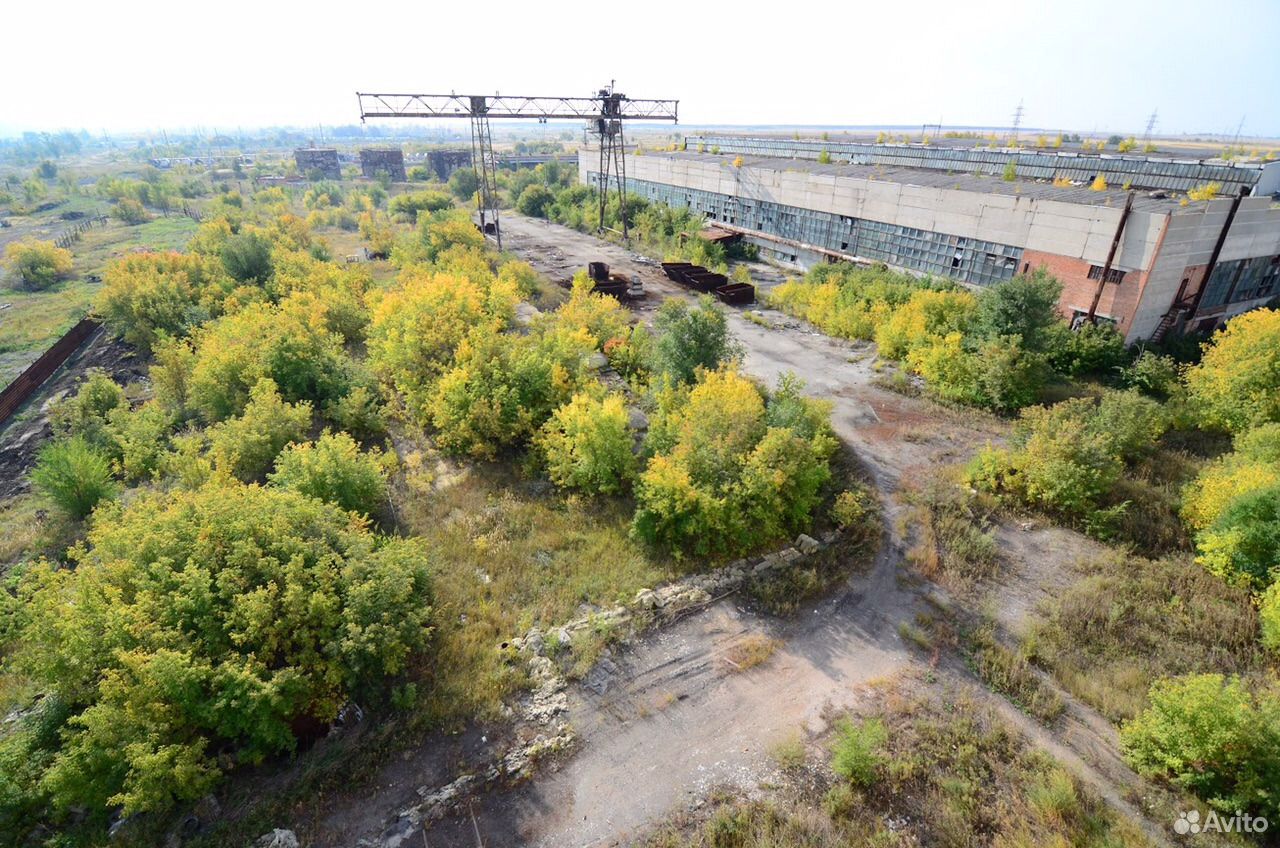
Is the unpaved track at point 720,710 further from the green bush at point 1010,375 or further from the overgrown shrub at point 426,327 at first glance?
the overgrown shrub at point 426,327

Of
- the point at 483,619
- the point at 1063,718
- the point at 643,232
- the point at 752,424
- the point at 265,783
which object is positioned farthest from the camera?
the point at 643,232

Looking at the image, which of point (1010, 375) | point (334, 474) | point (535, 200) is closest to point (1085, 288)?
point (1010, 375)

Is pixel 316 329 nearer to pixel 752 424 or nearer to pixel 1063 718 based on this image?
pixel 752 424

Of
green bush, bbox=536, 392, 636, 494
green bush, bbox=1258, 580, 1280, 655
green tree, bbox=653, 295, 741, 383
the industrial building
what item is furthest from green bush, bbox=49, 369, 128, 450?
the industrial building

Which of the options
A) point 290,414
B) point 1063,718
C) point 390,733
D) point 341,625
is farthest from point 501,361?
point 1063,718

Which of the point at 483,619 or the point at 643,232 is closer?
the point at 483,619

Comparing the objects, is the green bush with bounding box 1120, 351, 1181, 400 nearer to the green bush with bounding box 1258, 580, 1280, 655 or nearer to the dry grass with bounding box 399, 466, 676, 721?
the green bush with bounding box 1258, 580, 1280, 655
